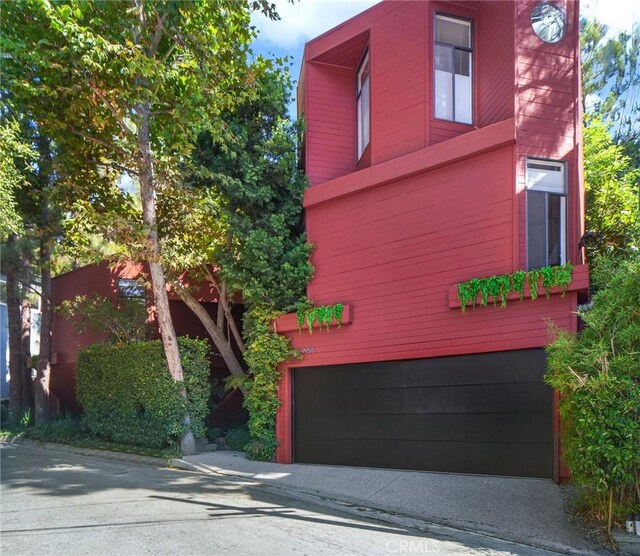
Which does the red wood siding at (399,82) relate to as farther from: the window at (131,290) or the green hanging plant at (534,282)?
the window at (131,290)

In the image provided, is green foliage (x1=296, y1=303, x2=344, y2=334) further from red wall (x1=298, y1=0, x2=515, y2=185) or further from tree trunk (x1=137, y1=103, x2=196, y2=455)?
tree trunk (x1=137, y1=103, x2=196, y2=455)

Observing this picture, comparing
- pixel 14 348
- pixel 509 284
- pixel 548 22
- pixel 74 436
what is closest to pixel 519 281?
pixel 509 284

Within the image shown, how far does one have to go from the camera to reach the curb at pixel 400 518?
6.63 metres

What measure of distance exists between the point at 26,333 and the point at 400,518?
1580 cm

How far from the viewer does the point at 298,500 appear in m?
8.95

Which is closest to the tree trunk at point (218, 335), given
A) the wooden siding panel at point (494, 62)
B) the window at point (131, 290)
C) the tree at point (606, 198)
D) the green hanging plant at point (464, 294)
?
the window at point (131, 290)

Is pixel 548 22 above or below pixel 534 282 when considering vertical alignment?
above

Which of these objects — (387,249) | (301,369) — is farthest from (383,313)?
(301,369)

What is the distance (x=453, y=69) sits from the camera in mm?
11492

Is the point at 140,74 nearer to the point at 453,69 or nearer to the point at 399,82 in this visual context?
the point at 399,82

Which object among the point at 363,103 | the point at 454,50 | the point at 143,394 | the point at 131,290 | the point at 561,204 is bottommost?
→ the point at 143,394

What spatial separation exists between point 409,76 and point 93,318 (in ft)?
31.9

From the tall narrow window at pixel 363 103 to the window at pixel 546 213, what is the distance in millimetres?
3931

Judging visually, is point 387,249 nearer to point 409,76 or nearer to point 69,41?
point 409,76
